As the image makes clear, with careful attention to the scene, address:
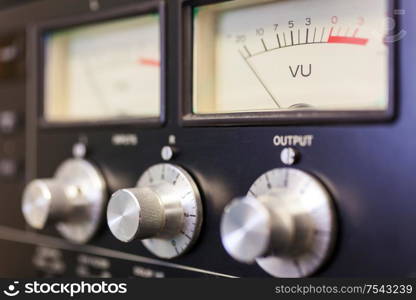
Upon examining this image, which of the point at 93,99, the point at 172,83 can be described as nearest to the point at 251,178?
the point at 172,83

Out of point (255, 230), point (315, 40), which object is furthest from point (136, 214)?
point (315, 40)

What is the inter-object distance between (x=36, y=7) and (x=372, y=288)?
612 millimetres

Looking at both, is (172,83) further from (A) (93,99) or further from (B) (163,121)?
(A) (93,99)

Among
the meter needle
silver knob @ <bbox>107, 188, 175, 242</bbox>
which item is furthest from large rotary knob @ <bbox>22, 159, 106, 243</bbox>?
the meter needle

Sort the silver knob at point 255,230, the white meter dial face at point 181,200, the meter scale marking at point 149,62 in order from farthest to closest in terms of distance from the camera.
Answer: the meter scale marking at point 149,62, the white meter dial face at point 181,200, the silver knob at point 255,230

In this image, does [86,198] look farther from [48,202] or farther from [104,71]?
[104,71]

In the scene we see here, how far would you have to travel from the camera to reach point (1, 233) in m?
0.86

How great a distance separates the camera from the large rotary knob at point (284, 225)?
1.61 feet

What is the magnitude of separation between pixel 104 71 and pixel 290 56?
0.31 meters

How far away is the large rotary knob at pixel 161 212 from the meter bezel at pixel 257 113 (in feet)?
0.23

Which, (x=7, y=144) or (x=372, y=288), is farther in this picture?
(x=7, y=144)

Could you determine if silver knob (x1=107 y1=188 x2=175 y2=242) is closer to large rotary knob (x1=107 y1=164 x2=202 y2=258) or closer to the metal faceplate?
large rotary knob (x1=107 y1=164 x2=202 y2=258)

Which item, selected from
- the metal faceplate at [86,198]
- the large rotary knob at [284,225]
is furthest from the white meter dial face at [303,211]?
the metal faceplate at [86,198]

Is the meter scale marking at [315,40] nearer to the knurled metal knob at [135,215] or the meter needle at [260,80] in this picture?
the meter needle at [260,80]
